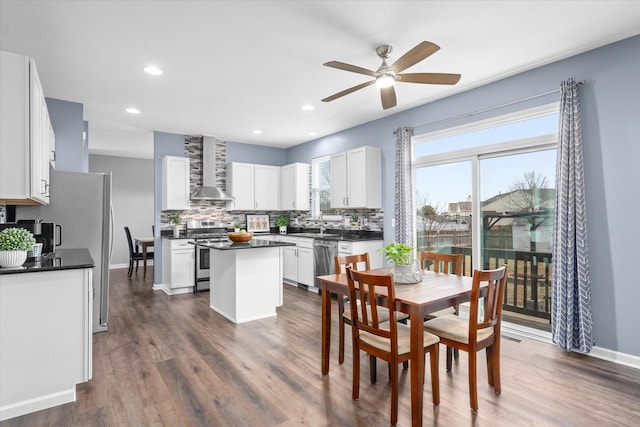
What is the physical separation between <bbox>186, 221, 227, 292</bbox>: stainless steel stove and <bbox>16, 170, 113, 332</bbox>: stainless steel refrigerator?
182 cm

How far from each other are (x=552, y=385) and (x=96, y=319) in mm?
4334

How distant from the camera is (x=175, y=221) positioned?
20.1ft

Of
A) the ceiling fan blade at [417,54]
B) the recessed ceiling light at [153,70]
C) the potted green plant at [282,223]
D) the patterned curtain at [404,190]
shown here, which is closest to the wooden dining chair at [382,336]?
the ceiling fan blade at [417,54]

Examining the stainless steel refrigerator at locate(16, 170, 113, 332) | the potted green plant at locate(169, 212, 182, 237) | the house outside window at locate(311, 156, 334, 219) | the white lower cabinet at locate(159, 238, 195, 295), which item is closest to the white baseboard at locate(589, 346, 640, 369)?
the house outside window at locate(311, 156, 334, 219)

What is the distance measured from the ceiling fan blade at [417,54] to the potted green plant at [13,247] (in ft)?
9.69

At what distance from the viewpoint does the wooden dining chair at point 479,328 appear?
87.1 inches

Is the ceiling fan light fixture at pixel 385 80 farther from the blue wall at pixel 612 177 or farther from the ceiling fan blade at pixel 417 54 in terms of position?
the blue wall at pixel 612 177

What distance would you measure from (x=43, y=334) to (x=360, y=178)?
4.06 meters

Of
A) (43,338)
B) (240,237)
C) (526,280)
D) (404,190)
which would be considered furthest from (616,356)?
(43,338)

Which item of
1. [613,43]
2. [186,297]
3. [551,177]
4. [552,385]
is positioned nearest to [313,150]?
[186,297]

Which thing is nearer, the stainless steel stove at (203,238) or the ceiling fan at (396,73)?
the ceiling fan at (396,73)

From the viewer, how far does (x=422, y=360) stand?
206 centimetres

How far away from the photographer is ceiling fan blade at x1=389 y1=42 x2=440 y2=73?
2301 mm

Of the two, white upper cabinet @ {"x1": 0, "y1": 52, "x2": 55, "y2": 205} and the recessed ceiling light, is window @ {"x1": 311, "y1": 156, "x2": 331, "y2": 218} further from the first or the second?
white upper cabinet @ {"x1": 0, "y1": 52, "x2": 55, "y2": 205}
